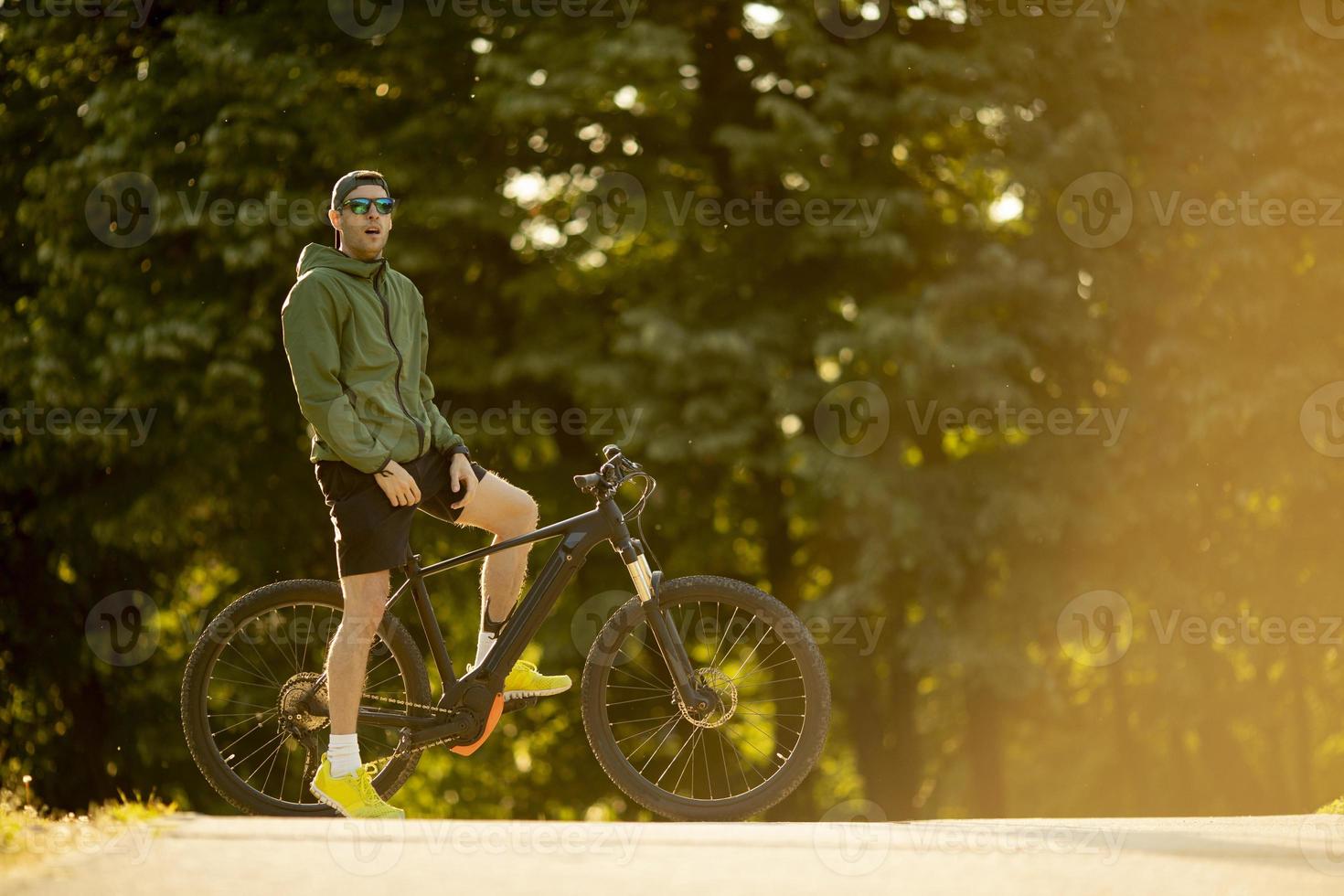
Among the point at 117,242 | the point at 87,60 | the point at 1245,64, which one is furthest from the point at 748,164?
the point at 87,60

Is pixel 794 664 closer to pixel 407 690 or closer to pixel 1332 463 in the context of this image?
pixel 407 690

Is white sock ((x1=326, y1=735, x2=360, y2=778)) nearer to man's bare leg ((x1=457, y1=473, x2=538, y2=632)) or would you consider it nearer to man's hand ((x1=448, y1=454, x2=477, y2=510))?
man's bare leg ((x1=457, y1=473, x2=538, y2=632))

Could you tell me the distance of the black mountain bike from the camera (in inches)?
216

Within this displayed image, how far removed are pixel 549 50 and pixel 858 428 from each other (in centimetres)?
403
